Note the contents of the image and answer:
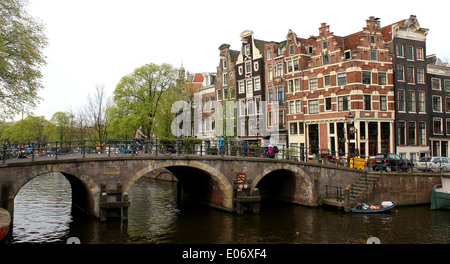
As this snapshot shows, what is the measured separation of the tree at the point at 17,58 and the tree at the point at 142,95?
2418cm

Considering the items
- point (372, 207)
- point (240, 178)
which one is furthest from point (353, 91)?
point (240, 178)

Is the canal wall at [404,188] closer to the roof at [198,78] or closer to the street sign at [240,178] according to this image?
the street sign at [240,178]

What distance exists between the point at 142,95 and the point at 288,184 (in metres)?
26.7

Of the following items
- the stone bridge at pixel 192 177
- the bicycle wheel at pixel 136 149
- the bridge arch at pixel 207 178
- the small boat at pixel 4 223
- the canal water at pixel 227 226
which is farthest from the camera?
the bridge arch at pixel 207 178

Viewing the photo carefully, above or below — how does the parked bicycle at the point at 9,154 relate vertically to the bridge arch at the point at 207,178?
above

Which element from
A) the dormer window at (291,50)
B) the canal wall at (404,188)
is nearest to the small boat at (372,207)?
the canal wall at (404,188)

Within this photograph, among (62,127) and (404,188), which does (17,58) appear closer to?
(404,188)

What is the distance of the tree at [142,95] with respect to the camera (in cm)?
4541

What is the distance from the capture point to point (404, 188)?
2436cm

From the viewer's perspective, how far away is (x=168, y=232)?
17562 millimetres

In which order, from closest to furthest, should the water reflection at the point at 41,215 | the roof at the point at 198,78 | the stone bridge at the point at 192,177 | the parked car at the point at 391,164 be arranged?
the water reflection at the point at 41,215
the stone bridge at the point at 192,177
the parked car at the point at 391,164
the roof at the point at 198,78

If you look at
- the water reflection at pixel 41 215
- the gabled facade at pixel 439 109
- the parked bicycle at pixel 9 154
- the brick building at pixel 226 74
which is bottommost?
the water reflection at pixel 41 215

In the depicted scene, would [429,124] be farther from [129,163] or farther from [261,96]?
→ [129,163]

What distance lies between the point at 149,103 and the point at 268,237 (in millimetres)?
32294
